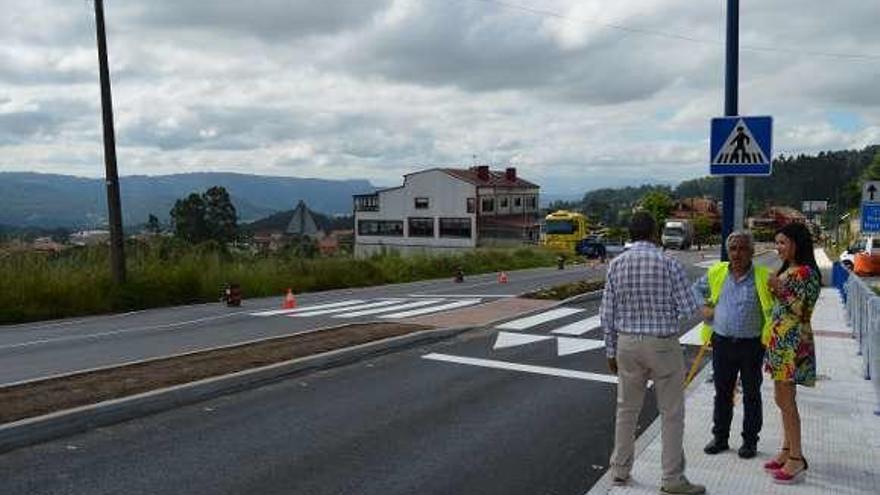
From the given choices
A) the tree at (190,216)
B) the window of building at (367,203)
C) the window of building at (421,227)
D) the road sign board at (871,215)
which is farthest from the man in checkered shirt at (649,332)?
the window of building at (367,203)

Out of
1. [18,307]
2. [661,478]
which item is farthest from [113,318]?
[661,478]

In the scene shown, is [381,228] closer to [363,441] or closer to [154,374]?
[154,374]

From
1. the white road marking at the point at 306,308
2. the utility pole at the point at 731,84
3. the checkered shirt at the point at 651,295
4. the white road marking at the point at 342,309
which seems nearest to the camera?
the checkered shirt at the point at 651,295

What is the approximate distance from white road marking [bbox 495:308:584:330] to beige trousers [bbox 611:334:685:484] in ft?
30.0

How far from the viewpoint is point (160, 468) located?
246 inches

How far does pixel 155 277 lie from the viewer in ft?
79.6

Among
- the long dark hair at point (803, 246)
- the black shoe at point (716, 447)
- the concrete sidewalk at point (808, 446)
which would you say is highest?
the long dark hair at point (803, 246)

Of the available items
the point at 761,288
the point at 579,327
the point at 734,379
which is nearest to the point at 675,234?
the point at 579,327

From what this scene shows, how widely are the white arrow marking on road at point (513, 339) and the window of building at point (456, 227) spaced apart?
76417 millimetres

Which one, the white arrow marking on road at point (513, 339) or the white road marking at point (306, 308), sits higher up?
the white arrow marking on road at point (513, 339)

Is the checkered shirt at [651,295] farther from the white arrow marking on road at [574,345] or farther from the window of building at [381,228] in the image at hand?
the window of building at [381,228]

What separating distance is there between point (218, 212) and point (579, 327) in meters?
61.0

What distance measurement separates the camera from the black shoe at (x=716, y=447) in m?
6.45

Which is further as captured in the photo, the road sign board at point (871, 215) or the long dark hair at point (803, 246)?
the road sign board at point (871, 215)
